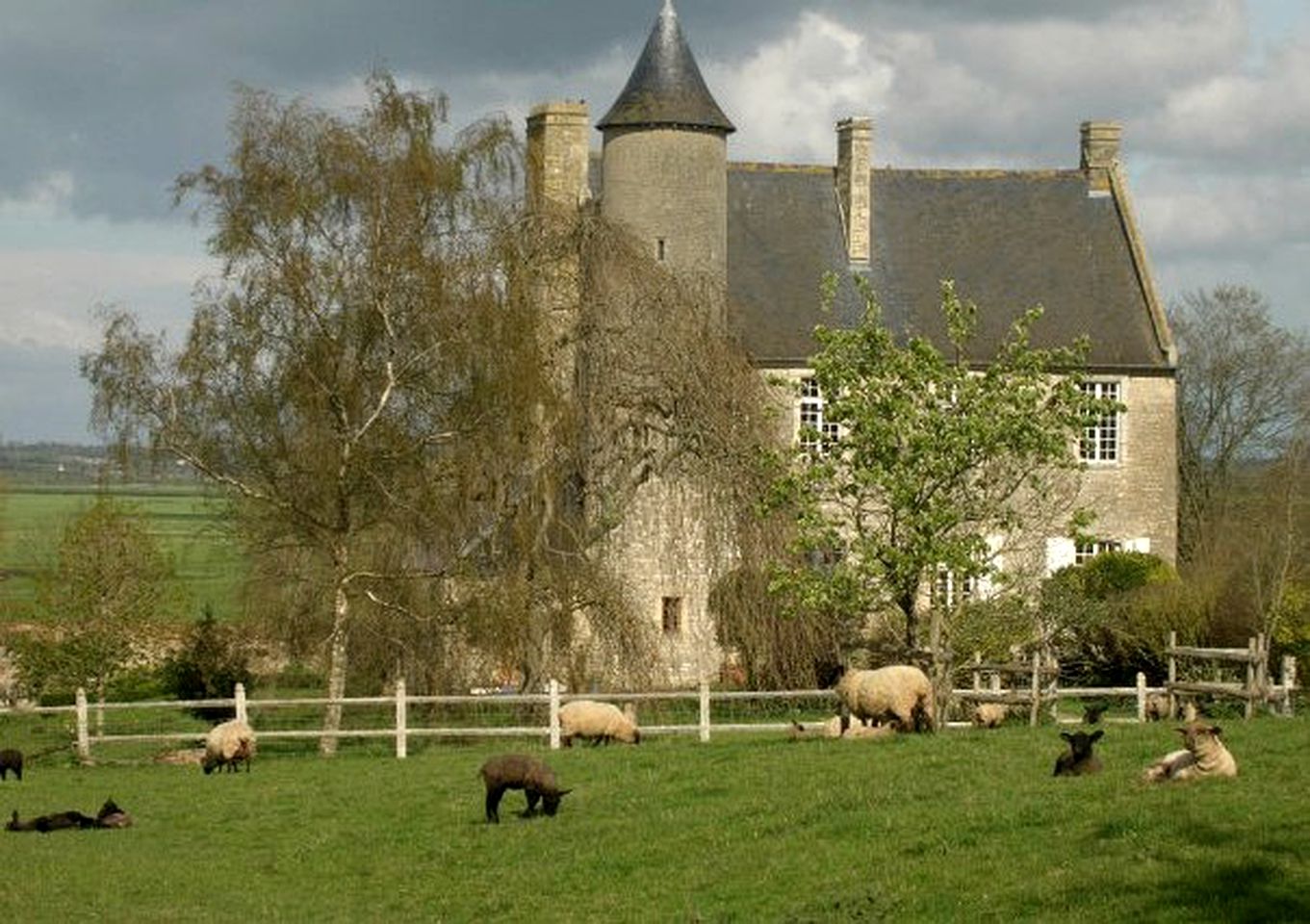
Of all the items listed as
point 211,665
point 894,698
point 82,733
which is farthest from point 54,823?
point 211,665

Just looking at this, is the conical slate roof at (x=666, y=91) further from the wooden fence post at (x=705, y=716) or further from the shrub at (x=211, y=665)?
the wooden fence post at (x=705, y=716)

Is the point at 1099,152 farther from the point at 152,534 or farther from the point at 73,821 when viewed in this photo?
the point at 73,821

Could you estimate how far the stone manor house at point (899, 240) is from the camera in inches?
1828

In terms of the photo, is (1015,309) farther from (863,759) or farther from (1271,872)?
(1271,872)

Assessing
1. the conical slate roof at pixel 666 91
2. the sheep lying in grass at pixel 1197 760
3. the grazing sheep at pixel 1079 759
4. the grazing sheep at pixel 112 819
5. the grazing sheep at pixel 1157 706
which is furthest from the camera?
the conical slate roof at pixel 666 91

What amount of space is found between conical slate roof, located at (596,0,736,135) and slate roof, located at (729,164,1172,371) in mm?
4428

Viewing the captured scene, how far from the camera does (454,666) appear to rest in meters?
34.0

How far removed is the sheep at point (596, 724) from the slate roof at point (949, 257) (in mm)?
19372

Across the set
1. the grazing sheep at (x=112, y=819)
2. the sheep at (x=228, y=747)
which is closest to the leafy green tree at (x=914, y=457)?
the sheep at (x=228, y=747)

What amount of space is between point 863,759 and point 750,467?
48.2 ft

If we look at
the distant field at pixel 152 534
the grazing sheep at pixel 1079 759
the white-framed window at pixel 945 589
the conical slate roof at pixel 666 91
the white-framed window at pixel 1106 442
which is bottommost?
the grazing sheep at pixel 1079 759

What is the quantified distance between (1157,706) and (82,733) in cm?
1581

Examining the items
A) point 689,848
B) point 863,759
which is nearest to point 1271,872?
point 689,848

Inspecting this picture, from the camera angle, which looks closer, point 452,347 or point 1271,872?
point 1271,872
